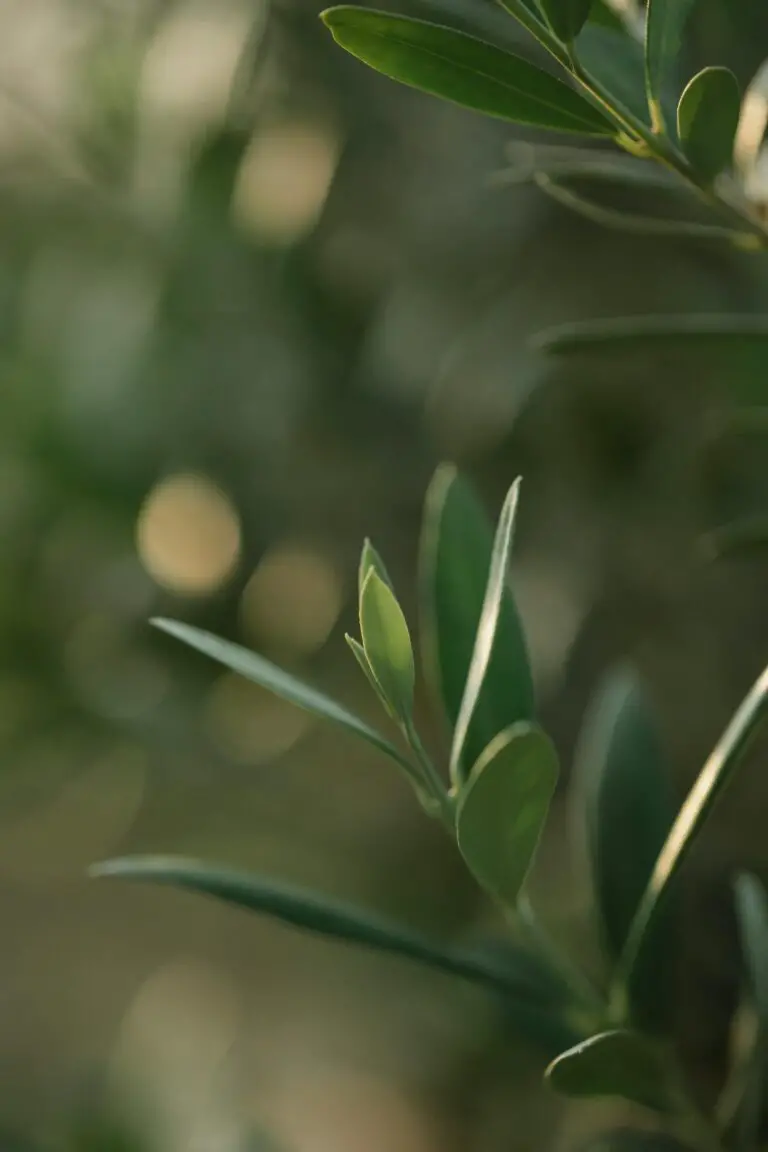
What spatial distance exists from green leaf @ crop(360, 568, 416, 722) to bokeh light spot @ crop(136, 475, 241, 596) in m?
0.43

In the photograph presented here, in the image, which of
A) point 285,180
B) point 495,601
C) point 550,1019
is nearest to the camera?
A: point 495,601

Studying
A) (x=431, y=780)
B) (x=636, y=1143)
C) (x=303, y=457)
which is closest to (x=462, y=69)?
(x=431, y=780)

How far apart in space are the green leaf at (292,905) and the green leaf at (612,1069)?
3 centimetres

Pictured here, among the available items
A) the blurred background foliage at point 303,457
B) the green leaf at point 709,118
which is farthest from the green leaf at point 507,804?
the blurred background foliage at point 303,457

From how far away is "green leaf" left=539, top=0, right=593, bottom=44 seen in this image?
0.63 ft

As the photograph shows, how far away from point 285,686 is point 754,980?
145 mm

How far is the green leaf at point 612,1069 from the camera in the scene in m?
0.21

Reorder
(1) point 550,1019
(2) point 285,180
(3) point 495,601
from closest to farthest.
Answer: (3) point 495,601
(1) point 550,1019
(2) point 285,180

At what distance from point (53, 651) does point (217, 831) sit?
0.62 ft

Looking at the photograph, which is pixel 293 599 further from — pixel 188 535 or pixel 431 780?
pixel 431 780

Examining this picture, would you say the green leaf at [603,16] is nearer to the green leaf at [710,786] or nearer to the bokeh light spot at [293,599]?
the green leaf at [710,786]

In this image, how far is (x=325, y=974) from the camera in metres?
0.84

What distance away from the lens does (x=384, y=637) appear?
198 millimetres

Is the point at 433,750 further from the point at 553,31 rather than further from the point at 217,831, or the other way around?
the point at 553,31
